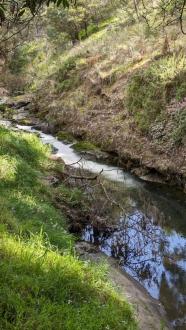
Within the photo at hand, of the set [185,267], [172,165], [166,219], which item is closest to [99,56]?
[172,165]

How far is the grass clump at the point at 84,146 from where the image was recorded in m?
18.0

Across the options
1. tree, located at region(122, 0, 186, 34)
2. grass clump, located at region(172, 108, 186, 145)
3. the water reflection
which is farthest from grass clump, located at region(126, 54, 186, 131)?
the water reflection

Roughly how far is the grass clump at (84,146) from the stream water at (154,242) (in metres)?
4.45

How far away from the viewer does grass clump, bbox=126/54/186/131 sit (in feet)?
53.5

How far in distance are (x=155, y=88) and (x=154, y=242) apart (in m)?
8.56

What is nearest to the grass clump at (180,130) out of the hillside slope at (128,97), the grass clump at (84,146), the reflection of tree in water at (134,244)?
the hillside slope at (128,97)

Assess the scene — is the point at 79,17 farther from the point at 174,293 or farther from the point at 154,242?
the point at 174,293

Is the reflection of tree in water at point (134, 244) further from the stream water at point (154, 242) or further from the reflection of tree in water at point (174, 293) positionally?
the reflection of tree in water at point (174, 293)

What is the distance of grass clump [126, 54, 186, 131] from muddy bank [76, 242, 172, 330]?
27.5 feet

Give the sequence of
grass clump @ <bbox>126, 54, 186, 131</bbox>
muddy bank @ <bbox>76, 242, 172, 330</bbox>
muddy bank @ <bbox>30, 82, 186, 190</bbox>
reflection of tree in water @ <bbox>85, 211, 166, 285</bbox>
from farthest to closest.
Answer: grass clump @ <bbox>126, 54, 186, 131</bbox> → muddy bank @ <bbox>30, 82, 186, 190</bbox> → reflection of tree in water @ <bbox>85, 211, 166, 285</bbox> → muddy bank @ <bbox>76, 242, 172, 330</bbox>

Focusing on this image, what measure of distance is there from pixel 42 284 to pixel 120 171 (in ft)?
32.9

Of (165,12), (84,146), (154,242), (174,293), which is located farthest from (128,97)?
(174,293)

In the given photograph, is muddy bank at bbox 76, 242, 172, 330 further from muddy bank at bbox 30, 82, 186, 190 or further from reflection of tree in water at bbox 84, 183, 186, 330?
muddy bank at bbox 30, 82, 186, 190

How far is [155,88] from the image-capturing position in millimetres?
16984
